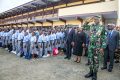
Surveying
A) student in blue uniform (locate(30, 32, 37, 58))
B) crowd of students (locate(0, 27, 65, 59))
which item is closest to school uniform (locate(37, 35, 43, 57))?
crowd of students (locate(0, 27, 65, 59))

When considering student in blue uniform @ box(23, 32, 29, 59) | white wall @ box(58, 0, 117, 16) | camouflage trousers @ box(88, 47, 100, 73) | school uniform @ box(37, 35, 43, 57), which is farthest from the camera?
white wall @ box(58, 0, 117, 16)

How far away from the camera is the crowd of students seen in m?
12.1

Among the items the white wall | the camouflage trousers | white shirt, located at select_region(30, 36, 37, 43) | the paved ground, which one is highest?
the white wall

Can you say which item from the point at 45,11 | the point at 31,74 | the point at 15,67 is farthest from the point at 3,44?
the point at 45,11

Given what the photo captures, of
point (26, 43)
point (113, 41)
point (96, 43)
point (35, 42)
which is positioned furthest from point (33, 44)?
point (96, 43)

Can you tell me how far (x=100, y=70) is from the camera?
29.8 ft

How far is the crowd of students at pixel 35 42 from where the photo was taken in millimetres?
12062

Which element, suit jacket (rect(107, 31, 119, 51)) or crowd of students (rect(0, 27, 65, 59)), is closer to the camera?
suit jacket (rect(107, 31, 119, 51))

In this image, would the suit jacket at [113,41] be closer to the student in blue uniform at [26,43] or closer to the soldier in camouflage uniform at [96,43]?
the soldier in camouflage uniform at [96,43]

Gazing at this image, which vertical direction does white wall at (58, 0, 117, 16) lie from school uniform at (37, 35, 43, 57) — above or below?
above

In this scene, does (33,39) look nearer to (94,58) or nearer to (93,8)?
(94,58)

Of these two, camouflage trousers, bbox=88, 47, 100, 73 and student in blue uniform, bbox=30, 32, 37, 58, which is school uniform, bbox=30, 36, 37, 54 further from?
camouflage trousers, bbox=88, 47, 100, 73

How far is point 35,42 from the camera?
12148 millimetres

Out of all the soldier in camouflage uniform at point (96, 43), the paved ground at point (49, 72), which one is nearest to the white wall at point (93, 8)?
the paved ground at point (49, 72)
